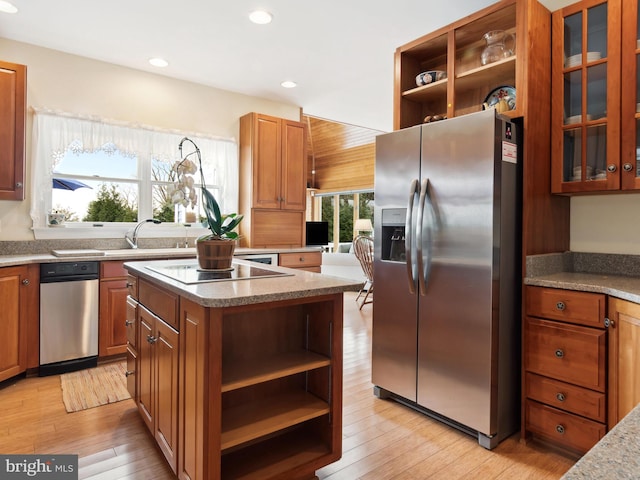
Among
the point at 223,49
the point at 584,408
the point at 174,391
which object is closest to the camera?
the point at 174,391

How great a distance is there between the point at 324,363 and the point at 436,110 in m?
2.21

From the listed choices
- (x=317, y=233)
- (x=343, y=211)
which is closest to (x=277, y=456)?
(x=317, y=233)

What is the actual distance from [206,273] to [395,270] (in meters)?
1.22

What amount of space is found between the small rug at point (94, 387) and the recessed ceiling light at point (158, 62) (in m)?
2.81

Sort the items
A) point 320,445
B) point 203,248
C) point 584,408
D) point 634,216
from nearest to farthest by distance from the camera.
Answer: point 320,445 → point 584,408 → point 203,248 → point 634,216

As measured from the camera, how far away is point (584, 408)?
198 cm

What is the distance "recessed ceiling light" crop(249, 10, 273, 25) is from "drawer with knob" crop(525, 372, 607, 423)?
3.01 m

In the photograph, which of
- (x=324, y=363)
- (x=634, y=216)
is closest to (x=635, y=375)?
(x=634, y=216)

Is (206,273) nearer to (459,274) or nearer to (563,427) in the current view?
(459,274)

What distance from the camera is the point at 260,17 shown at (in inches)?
119

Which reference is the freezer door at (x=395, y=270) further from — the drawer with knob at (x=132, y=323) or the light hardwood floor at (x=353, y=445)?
the drawer with knob at (x=132, y=323)

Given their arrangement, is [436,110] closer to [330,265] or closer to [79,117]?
[79,117]

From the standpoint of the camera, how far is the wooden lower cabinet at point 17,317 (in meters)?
2.82

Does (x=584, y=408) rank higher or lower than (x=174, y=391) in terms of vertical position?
lower
